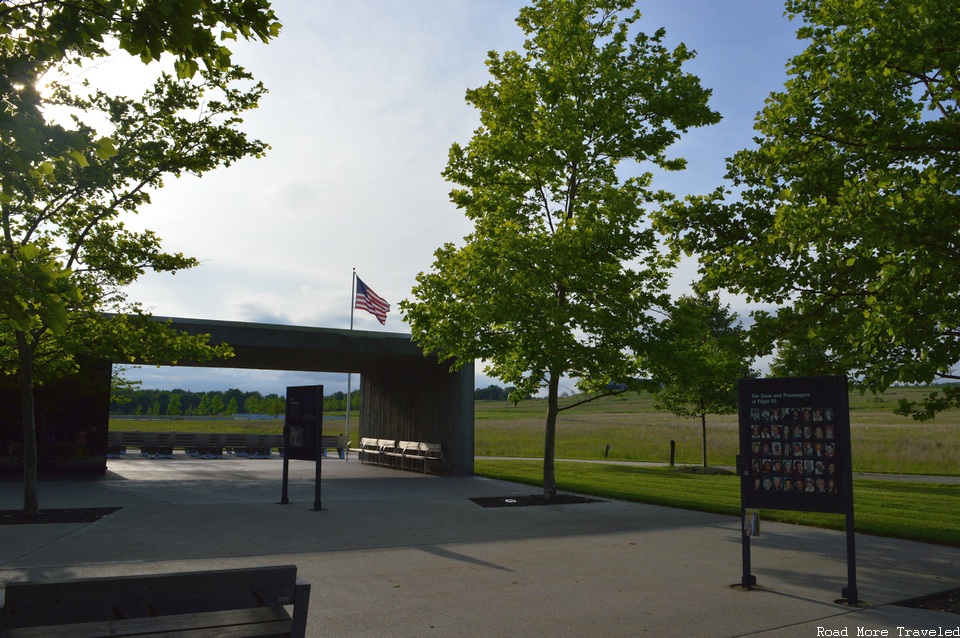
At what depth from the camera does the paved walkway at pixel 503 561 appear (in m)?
6.79

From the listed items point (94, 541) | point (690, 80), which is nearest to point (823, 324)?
point (690, 80)

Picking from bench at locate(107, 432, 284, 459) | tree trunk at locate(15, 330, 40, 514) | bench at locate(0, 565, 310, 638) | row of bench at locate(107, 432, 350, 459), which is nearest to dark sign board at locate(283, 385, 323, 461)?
tree trunk at locate(15, 330, 40, 514)

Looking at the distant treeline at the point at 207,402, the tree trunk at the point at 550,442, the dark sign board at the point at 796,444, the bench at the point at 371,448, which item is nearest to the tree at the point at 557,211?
the tree trunk at the point at 550,442

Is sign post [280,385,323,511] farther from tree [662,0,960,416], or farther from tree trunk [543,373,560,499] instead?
tree [662,0,960,416]

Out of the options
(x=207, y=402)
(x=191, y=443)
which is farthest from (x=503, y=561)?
(x=207, y=402)

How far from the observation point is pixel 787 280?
30.7ft

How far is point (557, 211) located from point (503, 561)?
905 cm

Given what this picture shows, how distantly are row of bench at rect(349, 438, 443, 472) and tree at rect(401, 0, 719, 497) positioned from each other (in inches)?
290

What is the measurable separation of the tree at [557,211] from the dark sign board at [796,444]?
6.09 meters

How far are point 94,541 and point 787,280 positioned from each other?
9589 mm

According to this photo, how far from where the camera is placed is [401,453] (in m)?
25.5

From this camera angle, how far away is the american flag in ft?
91.9

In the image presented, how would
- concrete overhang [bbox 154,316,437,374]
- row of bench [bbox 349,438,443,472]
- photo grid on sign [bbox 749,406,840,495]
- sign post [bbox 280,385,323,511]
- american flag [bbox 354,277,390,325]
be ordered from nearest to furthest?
photo grid on sign [bbox 749,406,840,495] < sign post [bbox 280,385,323,511] < concrete overhang [bbox 154,316,437,374] < row of bench [bbox 349,438,443,472] < american flag [bbox 354,277,390,325]

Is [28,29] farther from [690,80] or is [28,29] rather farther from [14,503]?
[690,80]
